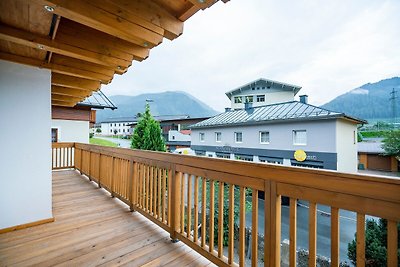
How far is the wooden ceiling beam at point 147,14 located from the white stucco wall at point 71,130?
7.68 m

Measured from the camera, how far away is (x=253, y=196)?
138 centimetres

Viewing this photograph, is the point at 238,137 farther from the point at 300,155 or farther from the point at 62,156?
the point at 62,156

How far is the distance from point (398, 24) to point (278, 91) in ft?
37.1

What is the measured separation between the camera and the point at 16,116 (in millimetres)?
2361

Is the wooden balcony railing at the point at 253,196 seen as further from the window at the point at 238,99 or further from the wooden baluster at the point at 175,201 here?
the window at the point at 238,99

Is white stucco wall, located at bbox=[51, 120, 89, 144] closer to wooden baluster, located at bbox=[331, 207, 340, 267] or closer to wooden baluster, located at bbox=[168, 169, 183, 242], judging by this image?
wooden baluster, located at bbox=[168, 169, 183, 242]

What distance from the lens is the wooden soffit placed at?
152 centimetres

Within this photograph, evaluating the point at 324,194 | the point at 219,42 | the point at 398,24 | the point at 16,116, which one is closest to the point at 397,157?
the point at 398,24

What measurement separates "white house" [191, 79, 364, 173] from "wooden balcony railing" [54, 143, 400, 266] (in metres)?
7.23

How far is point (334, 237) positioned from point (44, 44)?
276cm

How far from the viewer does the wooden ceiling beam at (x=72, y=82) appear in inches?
130

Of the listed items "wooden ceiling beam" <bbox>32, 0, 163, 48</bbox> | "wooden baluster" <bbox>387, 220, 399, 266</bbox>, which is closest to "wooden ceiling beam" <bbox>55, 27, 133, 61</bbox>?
"wooden ceiling beam" <bbox>32, 0, 163, 48</bbox>

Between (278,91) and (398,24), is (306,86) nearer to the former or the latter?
(278,91)

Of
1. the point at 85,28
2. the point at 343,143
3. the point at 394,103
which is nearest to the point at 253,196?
the point at 85,28
